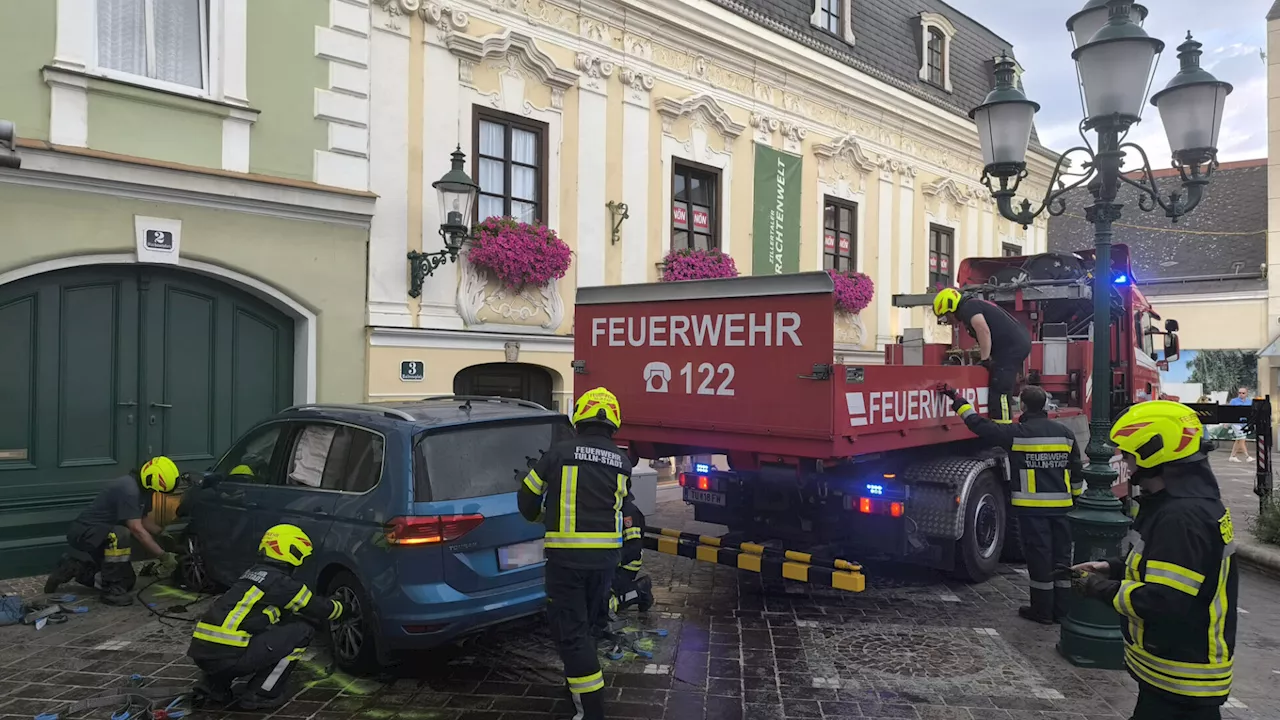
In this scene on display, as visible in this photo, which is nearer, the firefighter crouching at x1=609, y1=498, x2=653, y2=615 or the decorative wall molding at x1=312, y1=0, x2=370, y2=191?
the firefighter crouching at x1=609, y1=498, x2=653, y2=615

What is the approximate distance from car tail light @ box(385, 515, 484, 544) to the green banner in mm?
9270

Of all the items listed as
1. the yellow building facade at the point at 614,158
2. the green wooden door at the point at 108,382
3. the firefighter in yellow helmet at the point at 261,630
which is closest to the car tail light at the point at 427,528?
the firefighter in yellow helmet at the point at 261,630

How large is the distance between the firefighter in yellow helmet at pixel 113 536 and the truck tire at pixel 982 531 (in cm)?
625

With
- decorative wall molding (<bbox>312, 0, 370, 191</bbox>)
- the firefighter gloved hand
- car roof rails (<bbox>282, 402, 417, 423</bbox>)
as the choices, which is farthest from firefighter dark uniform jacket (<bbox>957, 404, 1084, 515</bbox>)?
decorative wall molding (<bbox>312, 0, 370, 191</bbox>)

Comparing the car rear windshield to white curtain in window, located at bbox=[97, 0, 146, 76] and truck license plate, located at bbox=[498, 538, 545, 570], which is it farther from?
white curtain in window, located at bbox=[97, 0, 146, 76]

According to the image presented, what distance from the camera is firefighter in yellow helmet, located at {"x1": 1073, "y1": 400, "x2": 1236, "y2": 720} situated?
2.88 m

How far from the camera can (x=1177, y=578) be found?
2.87 m

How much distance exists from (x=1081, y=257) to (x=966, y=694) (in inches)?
263

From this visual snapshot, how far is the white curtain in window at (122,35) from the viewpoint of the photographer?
7.43 m

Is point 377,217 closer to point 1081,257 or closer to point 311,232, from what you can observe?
point 311,232

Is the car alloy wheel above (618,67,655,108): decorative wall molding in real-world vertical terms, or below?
below

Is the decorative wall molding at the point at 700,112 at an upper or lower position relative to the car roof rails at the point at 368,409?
upper

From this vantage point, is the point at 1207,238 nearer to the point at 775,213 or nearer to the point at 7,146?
the point at 775,213

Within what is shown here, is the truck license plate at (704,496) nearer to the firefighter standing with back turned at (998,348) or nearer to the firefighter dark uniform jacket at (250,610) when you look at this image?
the firefighter standing with back turned at (998,348)
